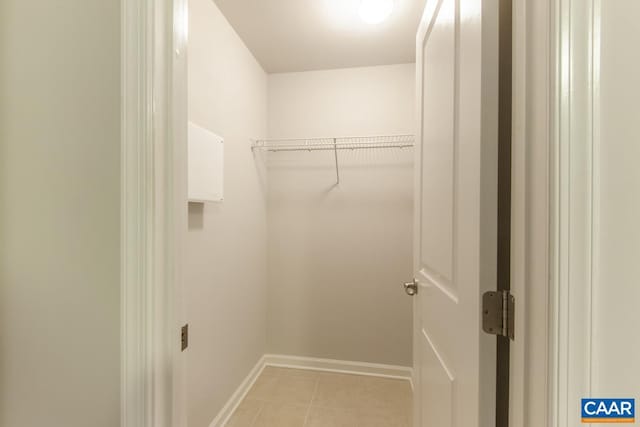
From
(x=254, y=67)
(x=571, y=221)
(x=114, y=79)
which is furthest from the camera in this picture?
(x=254, y=67)

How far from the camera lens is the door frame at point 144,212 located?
0.62 metres

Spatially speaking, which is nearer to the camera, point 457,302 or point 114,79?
point 114,79

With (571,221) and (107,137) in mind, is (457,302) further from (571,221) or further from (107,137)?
(107,137)

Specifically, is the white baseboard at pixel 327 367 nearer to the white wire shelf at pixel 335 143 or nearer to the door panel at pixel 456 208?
the door panel at pixel 456 208

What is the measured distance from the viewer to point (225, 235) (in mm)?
1792

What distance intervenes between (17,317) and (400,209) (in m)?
2.12

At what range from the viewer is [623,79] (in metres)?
0.47

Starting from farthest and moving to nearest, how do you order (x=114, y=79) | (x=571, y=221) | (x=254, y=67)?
(x=254, y=67)
(x=114, y=79)
(x=571, y=221)

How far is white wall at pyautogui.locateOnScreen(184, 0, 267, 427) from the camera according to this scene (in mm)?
1488

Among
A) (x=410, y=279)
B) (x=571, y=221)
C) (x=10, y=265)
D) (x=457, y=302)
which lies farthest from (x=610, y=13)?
(x=410, y=279)

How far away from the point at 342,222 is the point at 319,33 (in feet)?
4.50

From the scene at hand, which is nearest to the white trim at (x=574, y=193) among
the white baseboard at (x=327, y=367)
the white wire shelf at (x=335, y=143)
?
the white wire shelf at (x=335, y=143)

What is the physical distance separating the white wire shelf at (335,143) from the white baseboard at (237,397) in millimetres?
1727

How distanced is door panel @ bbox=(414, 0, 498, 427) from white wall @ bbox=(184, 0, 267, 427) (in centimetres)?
110
